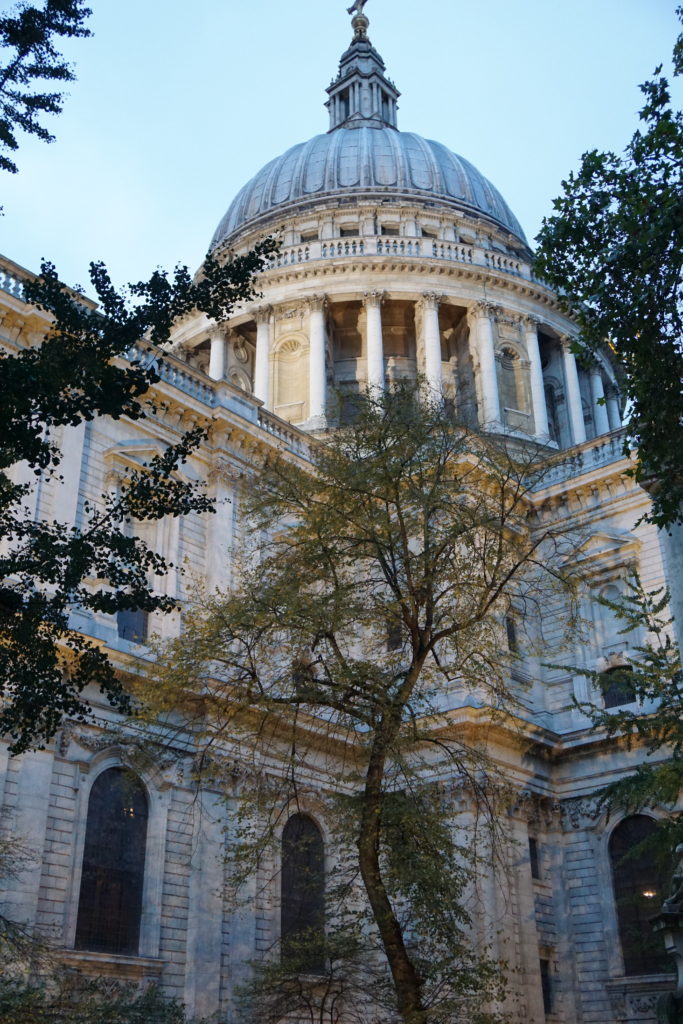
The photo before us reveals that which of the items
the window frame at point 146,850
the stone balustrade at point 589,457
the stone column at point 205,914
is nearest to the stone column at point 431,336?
the stone balustrade at point 589,457

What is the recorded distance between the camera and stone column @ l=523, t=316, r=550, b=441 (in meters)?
44.4

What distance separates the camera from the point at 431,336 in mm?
44406

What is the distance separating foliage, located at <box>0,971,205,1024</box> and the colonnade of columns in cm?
2679

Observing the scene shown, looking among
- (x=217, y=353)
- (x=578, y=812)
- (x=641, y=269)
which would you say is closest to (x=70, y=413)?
(x=641, y=269)

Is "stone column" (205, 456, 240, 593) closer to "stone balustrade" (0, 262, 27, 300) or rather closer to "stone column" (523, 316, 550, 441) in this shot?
"stone balustrade" (0, 262, 27, 300)

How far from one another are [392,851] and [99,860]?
8075mm

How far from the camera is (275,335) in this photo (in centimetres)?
4591

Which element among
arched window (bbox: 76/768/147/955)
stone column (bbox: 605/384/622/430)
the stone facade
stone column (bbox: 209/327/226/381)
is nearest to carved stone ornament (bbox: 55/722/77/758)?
the stone facade

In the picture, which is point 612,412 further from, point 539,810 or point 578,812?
point 539,810

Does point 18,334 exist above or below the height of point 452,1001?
above

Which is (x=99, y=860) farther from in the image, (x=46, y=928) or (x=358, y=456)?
(x=358, y=456)

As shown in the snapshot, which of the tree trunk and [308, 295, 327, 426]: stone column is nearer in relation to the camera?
the tree trunk

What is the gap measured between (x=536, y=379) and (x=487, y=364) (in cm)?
239

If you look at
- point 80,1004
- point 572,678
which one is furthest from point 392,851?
point 572,678
